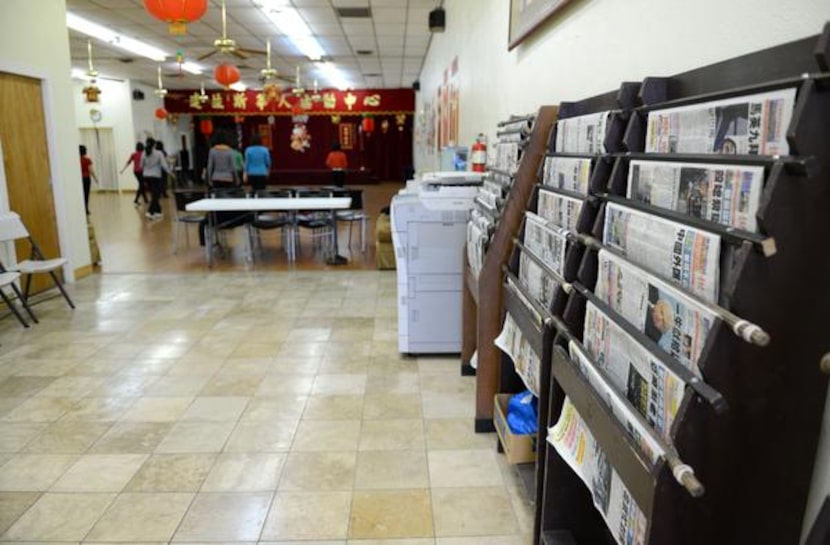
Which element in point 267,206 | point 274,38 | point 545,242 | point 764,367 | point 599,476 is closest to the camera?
point 764,367

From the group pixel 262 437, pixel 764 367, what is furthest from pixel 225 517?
pixel 764 367

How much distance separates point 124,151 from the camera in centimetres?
1623

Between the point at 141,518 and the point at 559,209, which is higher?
the point at 559,209

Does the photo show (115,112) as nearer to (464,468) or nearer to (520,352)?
(464,468)

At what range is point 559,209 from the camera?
1856mm

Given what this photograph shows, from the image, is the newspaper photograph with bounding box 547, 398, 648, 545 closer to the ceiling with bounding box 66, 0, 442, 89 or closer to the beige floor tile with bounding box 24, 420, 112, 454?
the beige floor tile with bounding box 24, 420, 112, 454

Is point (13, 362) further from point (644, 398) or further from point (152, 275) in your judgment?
point (644, 398)

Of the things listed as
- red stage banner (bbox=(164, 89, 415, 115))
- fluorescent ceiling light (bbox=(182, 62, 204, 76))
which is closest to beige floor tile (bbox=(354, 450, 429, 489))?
fluorescent ceiling light (bbox=(182, 62, 204, 76))

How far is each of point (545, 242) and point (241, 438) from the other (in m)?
1.76

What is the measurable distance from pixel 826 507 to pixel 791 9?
895 mm

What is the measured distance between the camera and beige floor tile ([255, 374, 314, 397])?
327 cm

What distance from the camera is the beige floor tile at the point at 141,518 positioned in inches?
81.4

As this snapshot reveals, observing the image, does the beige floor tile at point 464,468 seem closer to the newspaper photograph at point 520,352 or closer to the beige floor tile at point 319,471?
the beige floor tile at point 319,471

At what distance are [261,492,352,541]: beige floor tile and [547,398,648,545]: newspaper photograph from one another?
957 millimetres
